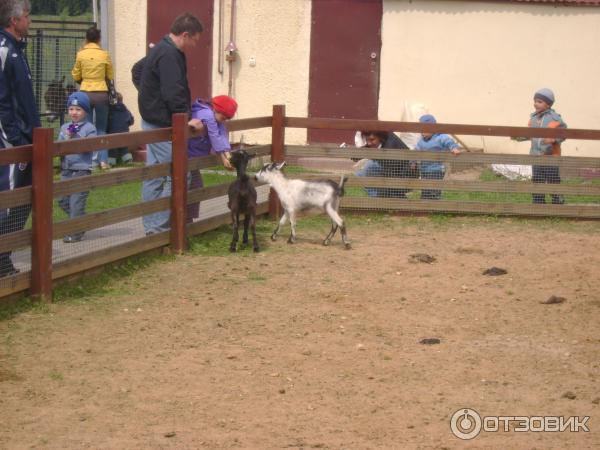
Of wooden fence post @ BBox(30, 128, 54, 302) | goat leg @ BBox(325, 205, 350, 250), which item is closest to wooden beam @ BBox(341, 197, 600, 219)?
goat leg @ BBox(325, 205, 350, 250)

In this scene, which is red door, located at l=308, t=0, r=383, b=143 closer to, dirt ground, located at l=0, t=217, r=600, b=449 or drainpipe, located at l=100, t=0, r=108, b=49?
drainpipe, located at l=100, t=0, r=108, b=49

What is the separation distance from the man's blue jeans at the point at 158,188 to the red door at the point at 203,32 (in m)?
6.91

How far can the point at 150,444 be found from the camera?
207 inches

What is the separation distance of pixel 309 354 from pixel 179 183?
11.0 feet

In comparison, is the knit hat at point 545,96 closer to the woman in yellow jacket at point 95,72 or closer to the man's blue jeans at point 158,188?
the man's blue jeans at point 158,188

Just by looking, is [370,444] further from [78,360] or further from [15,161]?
[15,161]

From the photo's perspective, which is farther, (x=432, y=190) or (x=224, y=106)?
(x=432, y=190)

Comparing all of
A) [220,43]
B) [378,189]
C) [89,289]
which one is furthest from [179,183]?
[220,43]

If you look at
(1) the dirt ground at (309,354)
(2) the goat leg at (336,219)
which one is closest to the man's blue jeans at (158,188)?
(1) the dirt ground at (309,354)

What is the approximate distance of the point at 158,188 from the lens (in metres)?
9.93

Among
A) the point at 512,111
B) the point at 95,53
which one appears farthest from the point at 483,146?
the point at 95,53

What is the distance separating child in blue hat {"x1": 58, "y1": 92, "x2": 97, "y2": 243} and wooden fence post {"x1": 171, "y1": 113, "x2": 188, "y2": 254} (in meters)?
0.81

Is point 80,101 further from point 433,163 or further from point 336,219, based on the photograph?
point 433,163

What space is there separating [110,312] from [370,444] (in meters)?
3.07
